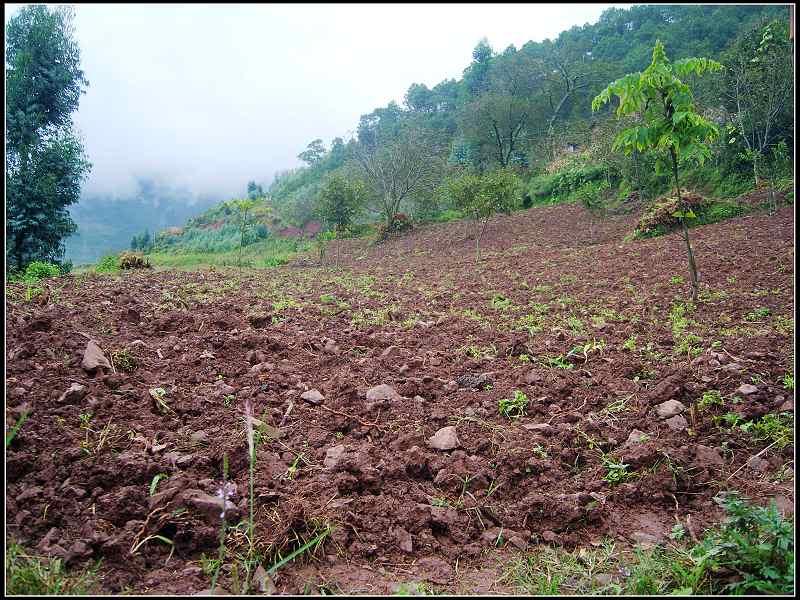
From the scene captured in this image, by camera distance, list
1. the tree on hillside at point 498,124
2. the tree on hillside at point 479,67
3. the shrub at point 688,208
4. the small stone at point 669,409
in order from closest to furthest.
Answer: the small stone at point 669,409
the shrub at point 688,208
the tree on hillside at point 498,124
the tree on hillside at point 479,67

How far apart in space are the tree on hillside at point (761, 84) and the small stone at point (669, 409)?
1441 centimetres

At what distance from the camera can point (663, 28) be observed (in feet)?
137

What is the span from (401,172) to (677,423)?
27190 millimetres

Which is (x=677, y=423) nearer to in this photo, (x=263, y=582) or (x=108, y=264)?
(x=263, y=582)

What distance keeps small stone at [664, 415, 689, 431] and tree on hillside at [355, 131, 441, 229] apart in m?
24.7

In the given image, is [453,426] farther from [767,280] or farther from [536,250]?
[536,250]

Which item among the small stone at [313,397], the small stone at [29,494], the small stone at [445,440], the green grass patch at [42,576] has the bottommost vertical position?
the small stone at [445,440]

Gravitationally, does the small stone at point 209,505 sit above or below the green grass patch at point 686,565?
above

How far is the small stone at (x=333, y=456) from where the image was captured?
2.31 m

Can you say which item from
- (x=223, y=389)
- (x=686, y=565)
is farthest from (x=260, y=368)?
(x=686, y=565)

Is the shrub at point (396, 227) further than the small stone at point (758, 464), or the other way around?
the shrub at point (396, 227)


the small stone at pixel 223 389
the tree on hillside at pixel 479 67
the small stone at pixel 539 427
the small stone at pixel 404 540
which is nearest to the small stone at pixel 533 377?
the small stone at pixel 539 427


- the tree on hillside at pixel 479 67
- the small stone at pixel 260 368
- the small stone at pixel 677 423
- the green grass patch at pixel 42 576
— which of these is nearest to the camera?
the green grass patch at pixel 42 576

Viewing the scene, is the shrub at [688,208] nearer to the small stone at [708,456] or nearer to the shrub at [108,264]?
the small stone at [708,456]
